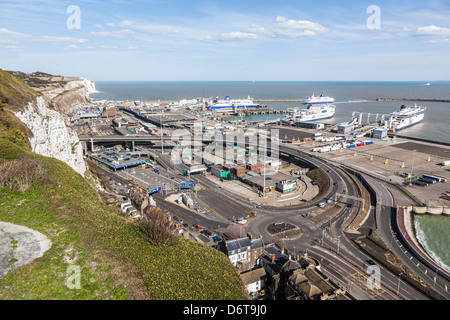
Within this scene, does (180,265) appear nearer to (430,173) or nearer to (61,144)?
(61,144)

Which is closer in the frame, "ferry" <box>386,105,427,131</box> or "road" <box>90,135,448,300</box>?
"road" <box>90,135,448,300</box>

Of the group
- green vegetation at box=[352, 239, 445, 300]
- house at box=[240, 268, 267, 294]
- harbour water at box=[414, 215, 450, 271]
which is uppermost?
house at box=[240, 268, 267, 294]

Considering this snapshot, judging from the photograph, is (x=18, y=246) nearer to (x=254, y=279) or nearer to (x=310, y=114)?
(x=254, y=279)

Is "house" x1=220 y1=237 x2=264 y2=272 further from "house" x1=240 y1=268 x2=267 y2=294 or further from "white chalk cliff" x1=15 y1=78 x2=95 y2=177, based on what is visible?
"white chalk cliff" x1=15 y1=78 x2=95 y2=177

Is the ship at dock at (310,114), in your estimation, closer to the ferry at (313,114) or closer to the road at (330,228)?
the ferry at (313,114)

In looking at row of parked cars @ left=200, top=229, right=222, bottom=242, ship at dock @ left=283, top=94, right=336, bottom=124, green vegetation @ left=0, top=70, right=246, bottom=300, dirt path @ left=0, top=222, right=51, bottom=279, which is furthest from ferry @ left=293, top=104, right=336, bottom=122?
dirt path @ left=0, top=222, right=51, bottom=279

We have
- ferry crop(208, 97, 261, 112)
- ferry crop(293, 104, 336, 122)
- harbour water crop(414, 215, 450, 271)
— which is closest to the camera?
harbour water crop(414, 215, 450, 271)

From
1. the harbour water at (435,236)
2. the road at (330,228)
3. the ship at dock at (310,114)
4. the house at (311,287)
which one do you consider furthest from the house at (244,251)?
the ship at dock at (310,114)
